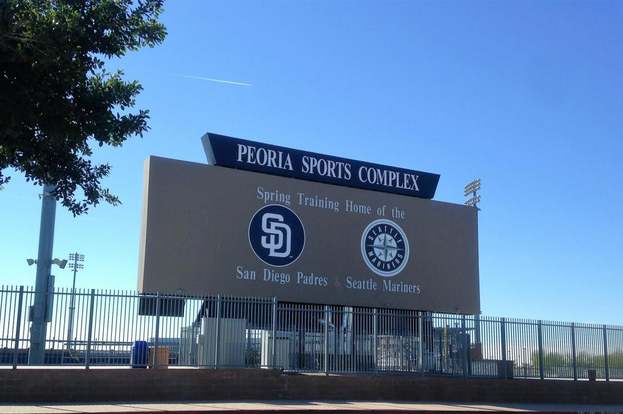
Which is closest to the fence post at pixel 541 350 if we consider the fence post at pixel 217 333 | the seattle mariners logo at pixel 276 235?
the seattle mariners logo at pixel 276 235

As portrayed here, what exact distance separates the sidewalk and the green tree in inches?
215

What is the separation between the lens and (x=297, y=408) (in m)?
17.6

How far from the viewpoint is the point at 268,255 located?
23219mm

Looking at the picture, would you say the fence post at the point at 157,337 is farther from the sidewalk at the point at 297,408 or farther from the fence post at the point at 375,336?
the fence post at the point at 375,336

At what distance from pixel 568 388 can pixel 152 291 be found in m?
13.0

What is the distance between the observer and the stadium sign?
76.3 feet

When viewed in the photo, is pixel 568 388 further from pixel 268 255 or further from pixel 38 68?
pixel 38 68

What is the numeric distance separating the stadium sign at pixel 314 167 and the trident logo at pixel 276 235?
1474 millimetres

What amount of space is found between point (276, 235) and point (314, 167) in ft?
8.79

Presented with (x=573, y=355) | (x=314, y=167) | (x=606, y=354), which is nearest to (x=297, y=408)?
(x=314, y=167)

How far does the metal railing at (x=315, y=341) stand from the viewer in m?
17.7

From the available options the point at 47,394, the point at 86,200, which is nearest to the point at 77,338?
the point at 47,394

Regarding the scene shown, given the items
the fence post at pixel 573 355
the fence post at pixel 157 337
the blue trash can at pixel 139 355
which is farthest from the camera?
the fence post at pixel 573 355

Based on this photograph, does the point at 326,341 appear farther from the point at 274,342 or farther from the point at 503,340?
the point at 503,340
